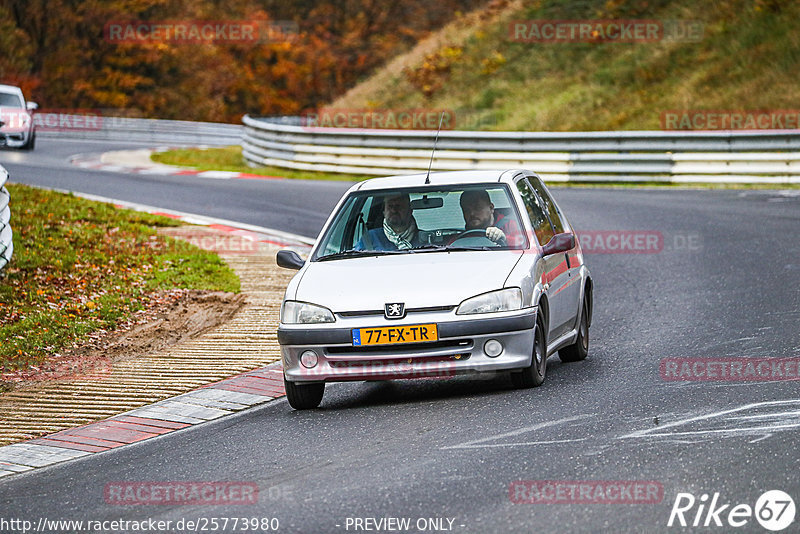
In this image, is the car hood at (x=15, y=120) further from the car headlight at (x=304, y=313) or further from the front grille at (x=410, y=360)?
the front grille at (x=410, y=360)

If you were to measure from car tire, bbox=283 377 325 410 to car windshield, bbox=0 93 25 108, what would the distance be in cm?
2814

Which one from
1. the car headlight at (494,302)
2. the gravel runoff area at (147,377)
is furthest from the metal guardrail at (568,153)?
the car headlight at (494,302)

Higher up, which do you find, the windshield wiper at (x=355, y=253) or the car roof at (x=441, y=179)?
the car roof at (x=441, y=179)

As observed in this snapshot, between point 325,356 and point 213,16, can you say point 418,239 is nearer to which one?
point 325,356

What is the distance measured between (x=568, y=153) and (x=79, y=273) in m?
13.3

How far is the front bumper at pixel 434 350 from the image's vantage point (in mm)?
8242

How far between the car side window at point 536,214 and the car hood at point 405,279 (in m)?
0.58

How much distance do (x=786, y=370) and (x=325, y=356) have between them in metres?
3.20

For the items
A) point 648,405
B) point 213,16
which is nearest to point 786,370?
point 648,405

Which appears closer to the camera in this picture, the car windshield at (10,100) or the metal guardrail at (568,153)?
the metal guardrail at (568,153)

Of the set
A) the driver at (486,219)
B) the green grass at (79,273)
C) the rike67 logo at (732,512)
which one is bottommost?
the green grass at (79,273)

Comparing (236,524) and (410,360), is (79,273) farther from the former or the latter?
(236,524)

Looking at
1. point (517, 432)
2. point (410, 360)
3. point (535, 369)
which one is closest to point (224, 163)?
point (535, 369)

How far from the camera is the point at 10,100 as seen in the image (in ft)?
114
